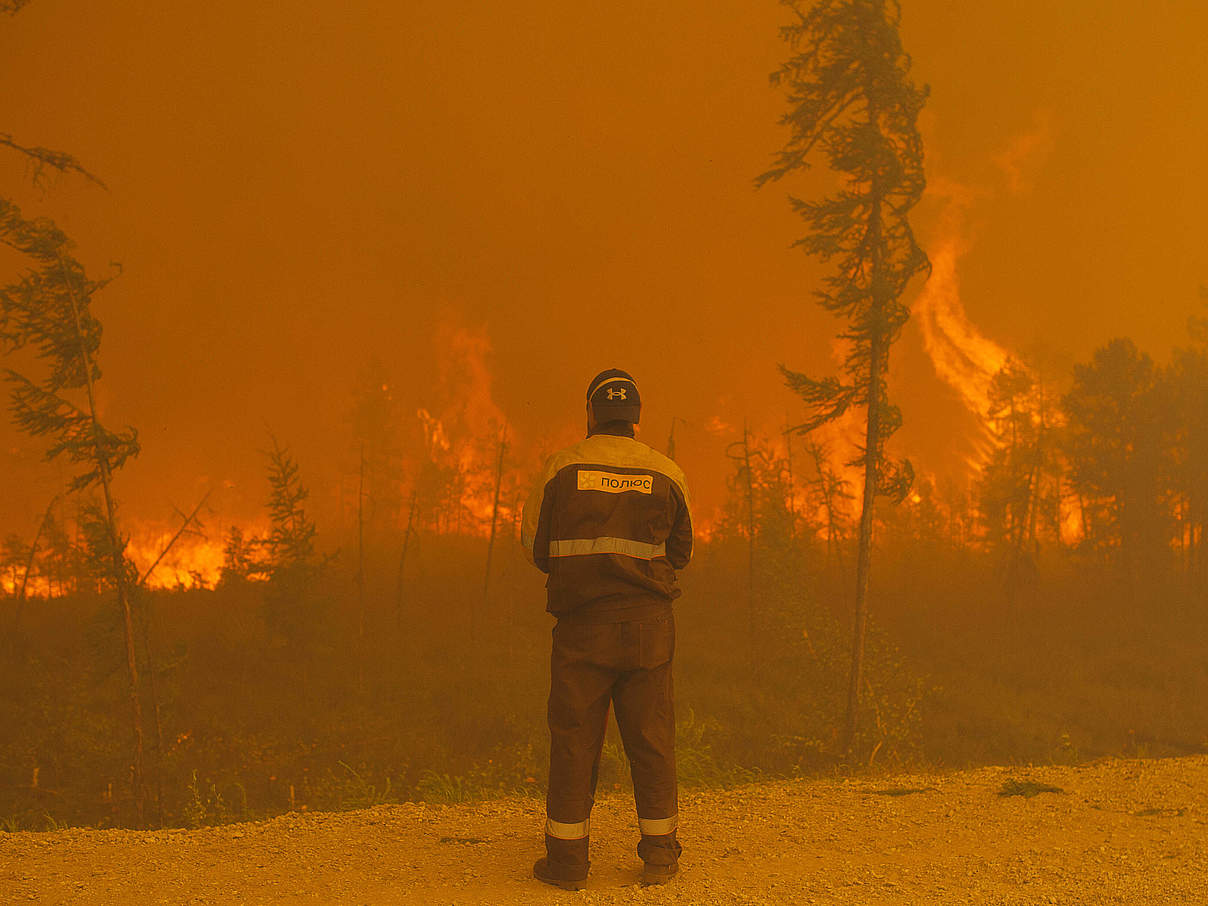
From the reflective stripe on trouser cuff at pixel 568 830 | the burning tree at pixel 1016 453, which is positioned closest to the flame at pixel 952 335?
the burning tree at pixel 1016 453

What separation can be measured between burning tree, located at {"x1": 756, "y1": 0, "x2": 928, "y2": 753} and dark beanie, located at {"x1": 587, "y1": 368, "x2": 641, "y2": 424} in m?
15.4

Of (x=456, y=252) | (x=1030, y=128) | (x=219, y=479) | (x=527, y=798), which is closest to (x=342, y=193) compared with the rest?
(x=456, y=252)

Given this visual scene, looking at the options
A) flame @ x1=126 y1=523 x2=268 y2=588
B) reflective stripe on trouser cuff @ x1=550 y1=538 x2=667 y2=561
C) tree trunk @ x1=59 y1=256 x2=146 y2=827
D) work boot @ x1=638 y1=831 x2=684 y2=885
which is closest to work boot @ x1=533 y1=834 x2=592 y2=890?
work boot @ x1=638 y1=831 x2=684 y2=885

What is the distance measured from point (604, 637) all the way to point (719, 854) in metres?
1.78

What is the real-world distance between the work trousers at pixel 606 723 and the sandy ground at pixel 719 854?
308mm

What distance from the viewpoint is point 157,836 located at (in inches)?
228

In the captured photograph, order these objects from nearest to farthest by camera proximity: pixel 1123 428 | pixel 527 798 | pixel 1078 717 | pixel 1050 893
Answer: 1. pixel 1050 893
2. pixel 527 798
3. pixel 1078 717
4. pixel 1123 428

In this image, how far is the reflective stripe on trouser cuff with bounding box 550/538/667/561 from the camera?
4.89 meters

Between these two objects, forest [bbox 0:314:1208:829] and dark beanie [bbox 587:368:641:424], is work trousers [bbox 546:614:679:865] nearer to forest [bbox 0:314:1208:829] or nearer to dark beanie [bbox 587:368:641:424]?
dark beanie [bbox 587:368:641:424]

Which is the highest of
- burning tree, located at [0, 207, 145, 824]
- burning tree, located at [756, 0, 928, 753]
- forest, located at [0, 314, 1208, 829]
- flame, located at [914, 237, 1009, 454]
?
flame, located at [914, 237, 1009, 454]

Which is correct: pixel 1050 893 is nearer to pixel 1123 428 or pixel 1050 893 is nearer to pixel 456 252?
pixel 1123 428

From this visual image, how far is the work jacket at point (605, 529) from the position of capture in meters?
4.89

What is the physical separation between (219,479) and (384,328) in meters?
17.0

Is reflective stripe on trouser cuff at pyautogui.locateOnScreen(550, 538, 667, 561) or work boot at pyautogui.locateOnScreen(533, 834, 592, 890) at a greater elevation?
reflective stripe on trouser cuff at pyautogui.locateOnScreen(550, 538, 667, 561)
